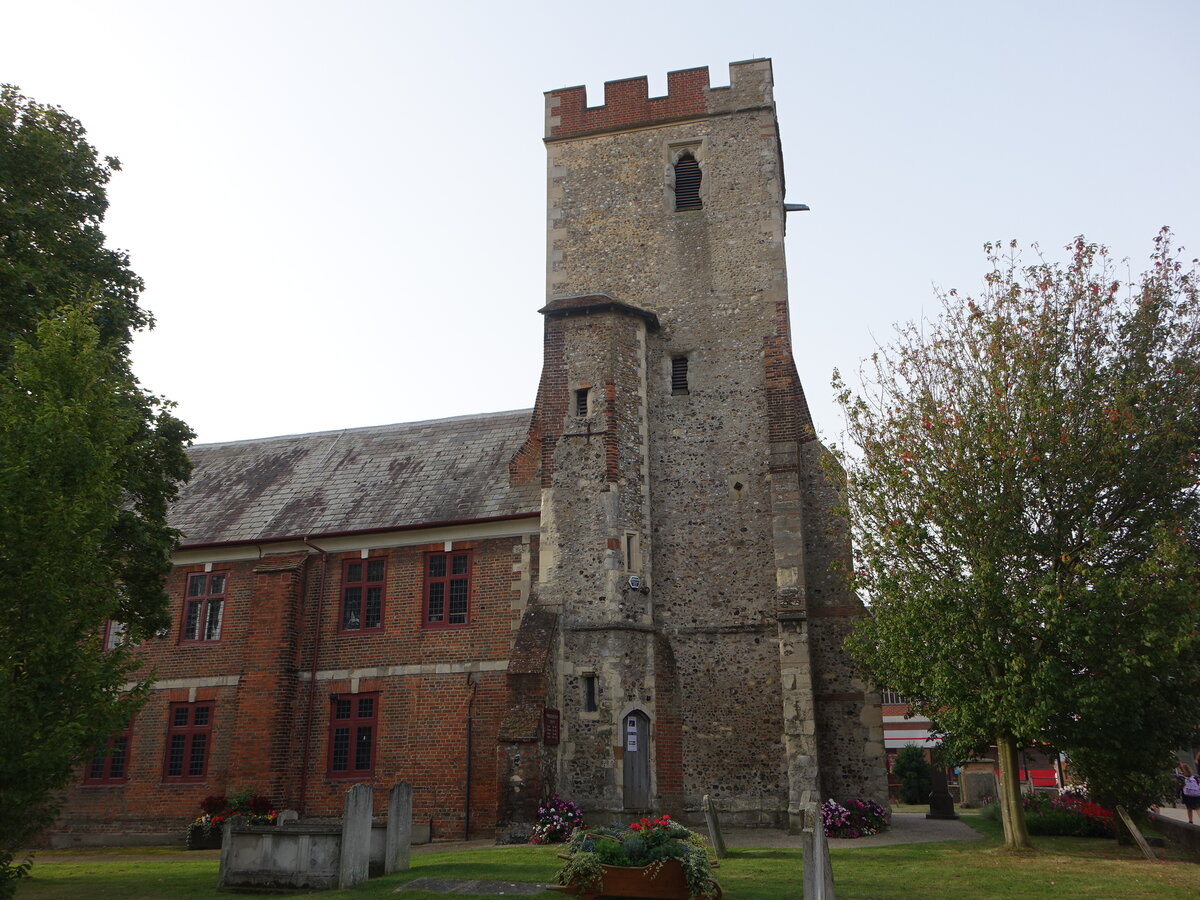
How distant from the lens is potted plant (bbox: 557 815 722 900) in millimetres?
9477

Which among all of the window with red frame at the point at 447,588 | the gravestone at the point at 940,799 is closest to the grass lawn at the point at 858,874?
the window with red frame at the point at 447,588

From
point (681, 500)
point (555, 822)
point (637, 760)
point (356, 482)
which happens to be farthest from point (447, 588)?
point (555, 822)

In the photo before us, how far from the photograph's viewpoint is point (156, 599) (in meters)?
15.8

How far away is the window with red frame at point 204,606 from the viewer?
23.5m

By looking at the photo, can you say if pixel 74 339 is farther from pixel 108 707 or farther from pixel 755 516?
pixel 755 516

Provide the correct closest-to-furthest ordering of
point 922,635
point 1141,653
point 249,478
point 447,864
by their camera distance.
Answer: point 447,864 < point 1141,653 < point 922,635 < point 249,478

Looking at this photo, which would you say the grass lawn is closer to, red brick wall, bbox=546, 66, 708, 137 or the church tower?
the church tower

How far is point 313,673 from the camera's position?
22125 millimetres

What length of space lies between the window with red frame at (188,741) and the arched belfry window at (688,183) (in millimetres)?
16589

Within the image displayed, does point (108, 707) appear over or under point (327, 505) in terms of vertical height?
under

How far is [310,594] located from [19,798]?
13.4 metres

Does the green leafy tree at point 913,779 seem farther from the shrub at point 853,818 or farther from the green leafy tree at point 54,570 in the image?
the green leafy tree at point 54,570

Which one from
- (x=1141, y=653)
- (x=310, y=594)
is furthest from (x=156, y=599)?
(x=1141, y=653)

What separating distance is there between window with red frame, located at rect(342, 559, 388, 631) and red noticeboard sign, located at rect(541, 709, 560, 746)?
215 inches
